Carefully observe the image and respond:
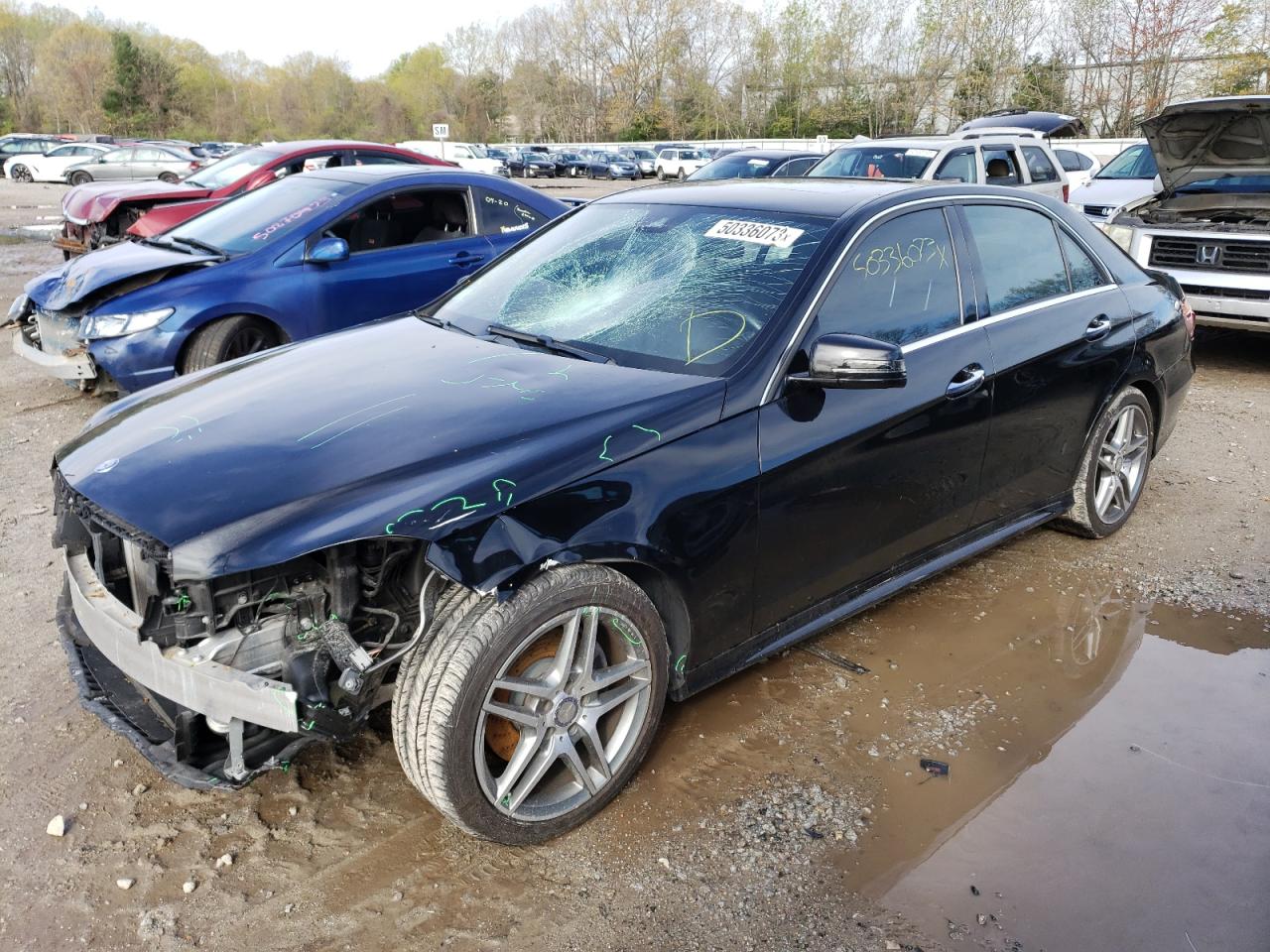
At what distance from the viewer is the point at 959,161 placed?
36.9 ft

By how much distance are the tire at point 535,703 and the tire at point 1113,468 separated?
8.47ft

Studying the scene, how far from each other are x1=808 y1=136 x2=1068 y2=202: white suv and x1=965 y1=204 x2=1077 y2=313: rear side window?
7.38 meters

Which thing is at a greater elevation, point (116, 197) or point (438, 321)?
point (116, 197)

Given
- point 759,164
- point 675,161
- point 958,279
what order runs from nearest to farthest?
point 958,279, point 759,164, point 675,161

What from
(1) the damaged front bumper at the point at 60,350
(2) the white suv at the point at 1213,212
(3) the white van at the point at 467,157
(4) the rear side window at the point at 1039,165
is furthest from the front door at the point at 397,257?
(3) the white van at the point at 467,157

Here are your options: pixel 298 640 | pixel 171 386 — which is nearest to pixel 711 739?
pixel 298 640

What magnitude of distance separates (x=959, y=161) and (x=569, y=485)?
33.7 feet

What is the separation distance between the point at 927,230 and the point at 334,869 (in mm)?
2852

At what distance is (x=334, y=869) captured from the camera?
256 centimetres

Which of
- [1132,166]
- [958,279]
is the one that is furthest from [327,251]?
[1132,166]

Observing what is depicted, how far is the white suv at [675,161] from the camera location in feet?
130

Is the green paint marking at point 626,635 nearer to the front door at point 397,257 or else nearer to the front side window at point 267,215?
the front door at point 397,257

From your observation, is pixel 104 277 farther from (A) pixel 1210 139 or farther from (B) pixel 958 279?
(A) pixel 1210 139

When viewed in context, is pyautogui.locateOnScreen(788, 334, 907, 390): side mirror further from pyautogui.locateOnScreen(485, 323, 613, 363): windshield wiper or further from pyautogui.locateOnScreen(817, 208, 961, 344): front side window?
pyautogui.locateOnScreen(485, 323, 613, 363): windshield wiper
